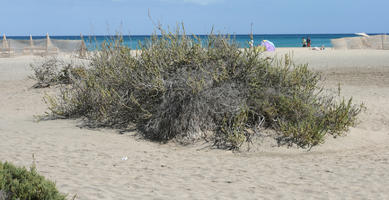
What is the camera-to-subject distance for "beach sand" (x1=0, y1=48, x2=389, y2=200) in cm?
554

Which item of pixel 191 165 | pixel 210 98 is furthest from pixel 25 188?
pixel 210 98

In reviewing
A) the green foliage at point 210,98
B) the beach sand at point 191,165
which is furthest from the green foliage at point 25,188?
the green foliage at point 210,98

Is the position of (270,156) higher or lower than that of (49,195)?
lower

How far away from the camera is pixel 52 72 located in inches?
648

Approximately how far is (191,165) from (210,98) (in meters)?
1.81

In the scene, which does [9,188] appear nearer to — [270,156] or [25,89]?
[270,156]

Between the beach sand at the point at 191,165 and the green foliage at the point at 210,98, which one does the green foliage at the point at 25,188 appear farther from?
the green foliage at the point at 210,98

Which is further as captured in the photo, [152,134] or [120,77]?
[120,77]

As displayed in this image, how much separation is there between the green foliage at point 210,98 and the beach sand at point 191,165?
1.20 feet

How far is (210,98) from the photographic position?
8602 mm

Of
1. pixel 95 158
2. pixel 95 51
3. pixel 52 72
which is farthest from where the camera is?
pixel 52 72

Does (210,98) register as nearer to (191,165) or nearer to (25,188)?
(191,165)

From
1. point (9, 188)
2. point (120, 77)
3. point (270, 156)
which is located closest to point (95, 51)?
point (120, 77)

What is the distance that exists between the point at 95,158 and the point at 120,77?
2.92 metres
